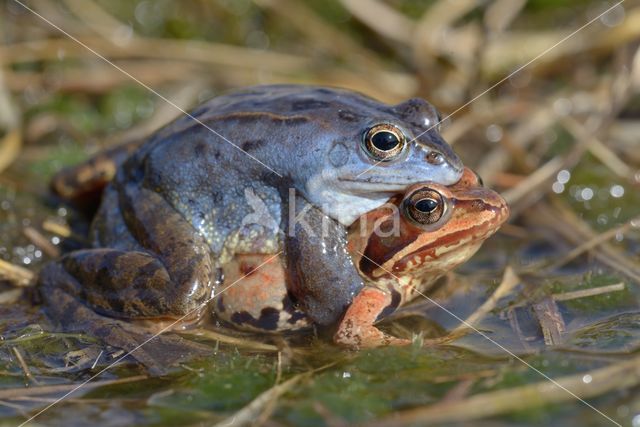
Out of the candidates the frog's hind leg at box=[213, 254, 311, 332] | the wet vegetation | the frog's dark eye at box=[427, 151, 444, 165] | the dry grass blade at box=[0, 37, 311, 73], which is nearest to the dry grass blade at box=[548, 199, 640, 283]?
the wet vegetation

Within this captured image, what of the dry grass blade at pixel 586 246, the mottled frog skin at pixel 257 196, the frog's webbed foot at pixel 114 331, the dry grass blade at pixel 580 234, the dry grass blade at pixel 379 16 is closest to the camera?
the frog's webbed foot at pixel 114 331

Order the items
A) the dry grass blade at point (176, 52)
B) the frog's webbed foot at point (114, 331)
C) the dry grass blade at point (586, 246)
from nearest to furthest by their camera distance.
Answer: the frog's webbed foot at point (114, 331), the dry grass blade at point (586, 246), the dry grass blade at point (176, 52)

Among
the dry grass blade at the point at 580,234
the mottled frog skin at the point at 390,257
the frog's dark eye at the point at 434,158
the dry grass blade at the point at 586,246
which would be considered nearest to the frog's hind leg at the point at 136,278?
the mottled frog skin at the point at 390,257

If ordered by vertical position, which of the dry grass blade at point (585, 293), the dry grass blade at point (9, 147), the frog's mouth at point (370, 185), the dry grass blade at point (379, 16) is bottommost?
the dry grass blade at point (585, 293)

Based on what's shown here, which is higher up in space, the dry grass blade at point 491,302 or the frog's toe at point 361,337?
the dry grass blade at point 491,302

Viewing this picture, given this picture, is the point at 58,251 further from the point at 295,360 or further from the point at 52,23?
the point at 52,23

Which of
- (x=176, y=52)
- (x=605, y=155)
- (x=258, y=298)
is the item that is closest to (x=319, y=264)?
(x=258, y=298)

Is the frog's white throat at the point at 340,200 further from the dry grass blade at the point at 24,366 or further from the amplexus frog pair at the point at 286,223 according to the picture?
the dry grass blade at the point at 24,366
